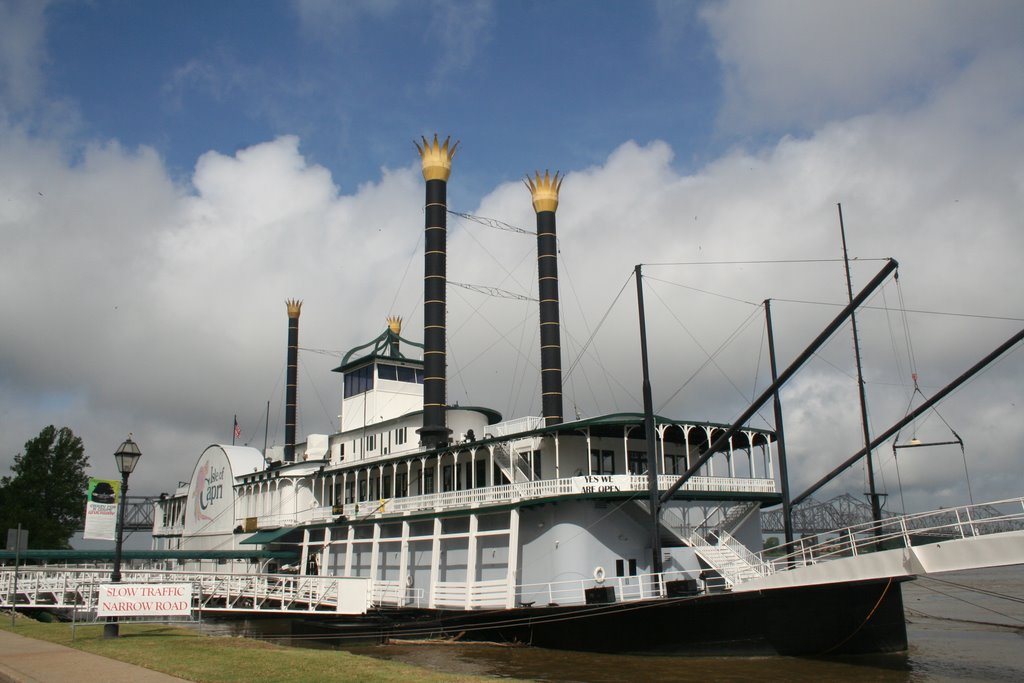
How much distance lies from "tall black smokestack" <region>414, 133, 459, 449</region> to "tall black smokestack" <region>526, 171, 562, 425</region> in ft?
15.7

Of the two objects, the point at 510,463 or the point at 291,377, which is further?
the point at 291,377

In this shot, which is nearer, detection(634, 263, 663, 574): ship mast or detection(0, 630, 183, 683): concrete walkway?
detection(0, 630, 183, 683): concrete walkway

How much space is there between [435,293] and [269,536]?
14.6 m

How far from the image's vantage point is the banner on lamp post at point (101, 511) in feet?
132

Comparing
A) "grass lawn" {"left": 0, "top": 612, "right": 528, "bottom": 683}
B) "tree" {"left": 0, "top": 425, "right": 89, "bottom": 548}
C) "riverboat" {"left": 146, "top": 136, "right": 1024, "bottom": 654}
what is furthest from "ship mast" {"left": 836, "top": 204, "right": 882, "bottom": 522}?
"tree" {"left": 0, "top": 425, "right": 89, "bottom": 548}

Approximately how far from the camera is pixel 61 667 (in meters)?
14.3

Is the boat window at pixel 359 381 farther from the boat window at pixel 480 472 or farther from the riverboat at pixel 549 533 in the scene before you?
the boat window at pixel 480 472

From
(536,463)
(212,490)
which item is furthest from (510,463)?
(212,490)

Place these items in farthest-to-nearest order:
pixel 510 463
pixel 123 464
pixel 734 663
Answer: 1. pixel 510 463
2. pixel 734 663
3. pixel 123 464

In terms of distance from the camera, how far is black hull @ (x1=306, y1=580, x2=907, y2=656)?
72.1 feet

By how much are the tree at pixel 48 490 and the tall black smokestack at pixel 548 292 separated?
43215mm

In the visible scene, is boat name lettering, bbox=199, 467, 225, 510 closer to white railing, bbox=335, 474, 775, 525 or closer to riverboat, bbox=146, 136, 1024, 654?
riverboat, bbox=146, 136, 1024, 654

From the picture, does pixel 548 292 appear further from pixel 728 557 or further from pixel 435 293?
pixel 728 557

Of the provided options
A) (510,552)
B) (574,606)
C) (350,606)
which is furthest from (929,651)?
(350,606)
